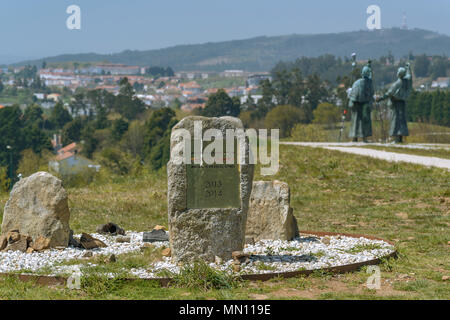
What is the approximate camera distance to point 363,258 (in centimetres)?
988

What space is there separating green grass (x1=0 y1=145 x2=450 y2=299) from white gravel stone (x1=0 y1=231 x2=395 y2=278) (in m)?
0.33

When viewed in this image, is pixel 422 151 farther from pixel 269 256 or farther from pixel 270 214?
pixel 269 256

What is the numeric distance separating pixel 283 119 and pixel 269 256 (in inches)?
2695

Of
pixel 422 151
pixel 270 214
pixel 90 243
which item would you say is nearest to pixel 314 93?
pixel 422 151

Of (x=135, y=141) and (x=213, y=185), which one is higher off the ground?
(x=213, y=185)

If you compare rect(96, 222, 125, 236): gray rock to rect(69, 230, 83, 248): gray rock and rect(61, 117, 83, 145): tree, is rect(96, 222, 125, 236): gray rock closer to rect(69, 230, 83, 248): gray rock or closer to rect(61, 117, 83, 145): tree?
rect(69, 230, 83, 248): gray rock

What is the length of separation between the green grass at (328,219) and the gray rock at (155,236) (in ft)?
5.05

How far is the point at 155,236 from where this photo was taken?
11805mm

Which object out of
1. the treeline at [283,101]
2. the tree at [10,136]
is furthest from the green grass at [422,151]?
the tree at [10,136]

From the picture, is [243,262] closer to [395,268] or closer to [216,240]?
[216,240]

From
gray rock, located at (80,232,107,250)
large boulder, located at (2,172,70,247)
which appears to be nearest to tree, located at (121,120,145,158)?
gray rock, located at (80,232,107,250)

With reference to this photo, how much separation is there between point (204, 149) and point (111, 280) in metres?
2.21

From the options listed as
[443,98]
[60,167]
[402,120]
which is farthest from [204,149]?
[443,98]

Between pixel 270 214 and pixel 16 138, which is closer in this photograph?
pixel 270 214
